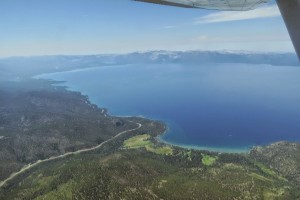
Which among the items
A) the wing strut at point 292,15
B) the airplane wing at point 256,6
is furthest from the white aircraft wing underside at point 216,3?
the wing strut at point 292,15

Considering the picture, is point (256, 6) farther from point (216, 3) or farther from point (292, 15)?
point (292, 15)

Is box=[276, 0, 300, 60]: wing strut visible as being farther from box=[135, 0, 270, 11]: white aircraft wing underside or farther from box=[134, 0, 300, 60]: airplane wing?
box=[135, 0, 270, 11]: white aircraft wing underside

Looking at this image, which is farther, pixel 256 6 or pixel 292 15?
pixel 256 6

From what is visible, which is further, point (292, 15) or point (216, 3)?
point (216, 3)

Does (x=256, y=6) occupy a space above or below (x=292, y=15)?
above

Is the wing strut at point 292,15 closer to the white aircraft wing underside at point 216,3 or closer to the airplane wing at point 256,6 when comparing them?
the airplane wing at point 256,6

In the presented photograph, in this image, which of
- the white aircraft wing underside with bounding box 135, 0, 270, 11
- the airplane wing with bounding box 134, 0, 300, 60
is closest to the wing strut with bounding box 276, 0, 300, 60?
the airplane wing with bounding box 134, 0, 300, 60

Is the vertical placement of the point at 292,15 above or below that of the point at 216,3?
below

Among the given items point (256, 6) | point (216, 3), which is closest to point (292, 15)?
point (256, 6)

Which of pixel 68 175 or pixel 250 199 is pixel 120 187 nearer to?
pixel 68 175
